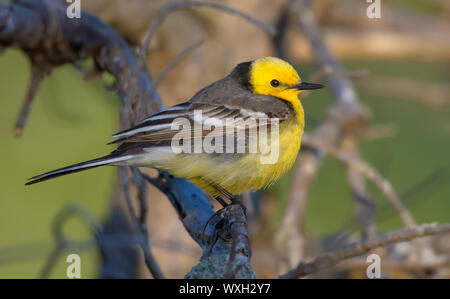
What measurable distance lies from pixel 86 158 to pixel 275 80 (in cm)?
384

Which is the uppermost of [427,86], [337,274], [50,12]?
[427,86]

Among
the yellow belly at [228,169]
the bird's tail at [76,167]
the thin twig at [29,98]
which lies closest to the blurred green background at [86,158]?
the thin twig at [29,98]

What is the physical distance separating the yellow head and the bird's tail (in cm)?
106

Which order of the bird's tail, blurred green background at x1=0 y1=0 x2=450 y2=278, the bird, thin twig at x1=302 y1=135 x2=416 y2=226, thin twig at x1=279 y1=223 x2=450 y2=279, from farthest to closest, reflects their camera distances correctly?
blurred green background at x1=0 y1=0 x2=450 y2=278
thin twig at x1=302 y1=135 x2=416 y2=226
the bird
the bird's tail
thin twig at x1=279 y1=223 x2=450 y2=279

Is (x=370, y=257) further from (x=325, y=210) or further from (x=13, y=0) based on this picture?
(x=325, y=210)

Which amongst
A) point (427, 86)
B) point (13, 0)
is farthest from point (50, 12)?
point (427, 86)

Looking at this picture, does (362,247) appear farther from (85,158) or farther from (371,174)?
(85,158)

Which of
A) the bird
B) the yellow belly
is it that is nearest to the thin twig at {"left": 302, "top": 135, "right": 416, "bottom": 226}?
the bird

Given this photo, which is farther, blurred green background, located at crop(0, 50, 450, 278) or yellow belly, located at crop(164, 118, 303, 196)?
blurred green background, located at crop(0, 50, 450, 278)

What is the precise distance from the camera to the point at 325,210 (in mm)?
6500

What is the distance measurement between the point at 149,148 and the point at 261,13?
238 cm

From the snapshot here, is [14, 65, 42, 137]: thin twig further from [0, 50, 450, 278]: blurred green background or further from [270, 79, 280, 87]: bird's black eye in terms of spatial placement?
[0, 50, 450, 278]: blurred green background

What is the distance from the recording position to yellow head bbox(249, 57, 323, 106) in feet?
10.8

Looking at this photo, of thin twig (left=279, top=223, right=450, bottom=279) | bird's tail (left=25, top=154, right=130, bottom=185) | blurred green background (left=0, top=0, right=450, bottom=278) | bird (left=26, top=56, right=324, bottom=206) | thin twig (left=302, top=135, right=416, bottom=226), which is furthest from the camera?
blurred green background (left=0, top=0, right=450, bottom=278)
